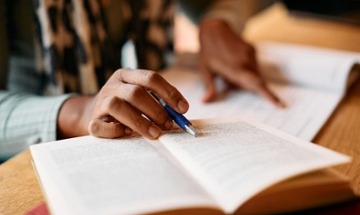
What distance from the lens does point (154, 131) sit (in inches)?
22.2

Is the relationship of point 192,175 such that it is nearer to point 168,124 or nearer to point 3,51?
point 168,124

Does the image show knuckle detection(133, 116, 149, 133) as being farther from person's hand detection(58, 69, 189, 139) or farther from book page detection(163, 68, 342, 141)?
book page detection(163, 68, 342, 141)

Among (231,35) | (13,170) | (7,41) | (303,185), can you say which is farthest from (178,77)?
(303,185)

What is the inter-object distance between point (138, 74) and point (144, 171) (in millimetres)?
181

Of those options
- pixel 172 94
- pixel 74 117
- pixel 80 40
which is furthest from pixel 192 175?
pixel 80 40

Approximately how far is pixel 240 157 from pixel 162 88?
166mm

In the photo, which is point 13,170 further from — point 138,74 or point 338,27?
point 338,27

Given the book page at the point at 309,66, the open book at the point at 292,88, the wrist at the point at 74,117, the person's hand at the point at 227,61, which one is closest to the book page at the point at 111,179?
the wrist at the point at 74,117

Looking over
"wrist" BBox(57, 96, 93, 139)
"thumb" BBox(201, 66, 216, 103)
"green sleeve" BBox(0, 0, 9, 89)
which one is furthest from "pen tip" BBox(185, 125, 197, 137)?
"green sleeve" BBox(0, 0, 9, 89)

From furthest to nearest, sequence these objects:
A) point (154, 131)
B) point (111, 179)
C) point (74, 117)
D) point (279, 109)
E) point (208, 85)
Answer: point (208, 85) → point (279, 109) → point (74, 117) → point (154, 131) → point (111, 179)

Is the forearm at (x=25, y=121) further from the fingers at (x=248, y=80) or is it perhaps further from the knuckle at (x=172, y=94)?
the fingers at (x=248, y=80)

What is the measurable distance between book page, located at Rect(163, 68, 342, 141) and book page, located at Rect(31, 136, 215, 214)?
27 cm

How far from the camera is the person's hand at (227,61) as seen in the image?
2.97 ft

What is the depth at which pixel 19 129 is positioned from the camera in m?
0.75
